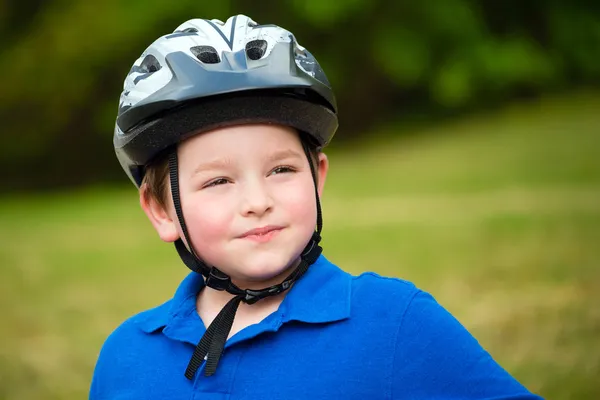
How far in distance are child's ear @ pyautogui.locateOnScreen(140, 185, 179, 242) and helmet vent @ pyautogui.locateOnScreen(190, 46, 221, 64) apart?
1.57 ft

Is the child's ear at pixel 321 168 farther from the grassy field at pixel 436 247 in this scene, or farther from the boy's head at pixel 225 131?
the grassy field at pixel 436 247

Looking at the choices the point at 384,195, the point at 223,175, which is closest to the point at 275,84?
the point at 223,175

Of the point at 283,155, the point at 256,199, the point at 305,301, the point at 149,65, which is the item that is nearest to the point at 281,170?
the point at 283,155

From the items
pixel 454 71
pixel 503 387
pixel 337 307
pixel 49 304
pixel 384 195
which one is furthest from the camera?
pixel 454 71

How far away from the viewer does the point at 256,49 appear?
105 inches

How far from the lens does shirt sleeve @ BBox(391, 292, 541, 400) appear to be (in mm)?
2158

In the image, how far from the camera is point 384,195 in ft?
32.3

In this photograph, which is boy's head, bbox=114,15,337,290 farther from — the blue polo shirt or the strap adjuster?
the blue polo shirt

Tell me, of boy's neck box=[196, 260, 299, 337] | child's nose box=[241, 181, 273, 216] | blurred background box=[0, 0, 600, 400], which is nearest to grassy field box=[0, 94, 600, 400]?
blurred background box=[0, 0, 600, 400]

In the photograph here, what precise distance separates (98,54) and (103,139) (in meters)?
1.42

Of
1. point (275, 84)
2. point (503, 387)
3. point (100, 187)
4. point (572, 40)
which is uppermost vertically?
point (275, 84)

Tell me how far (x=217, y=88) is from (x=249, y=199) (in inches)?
14.6

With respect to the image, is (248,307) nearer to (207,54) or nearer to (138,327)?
(138,327)

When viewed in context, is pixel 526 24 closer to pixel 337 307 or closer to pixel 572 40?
pixel 572 40
